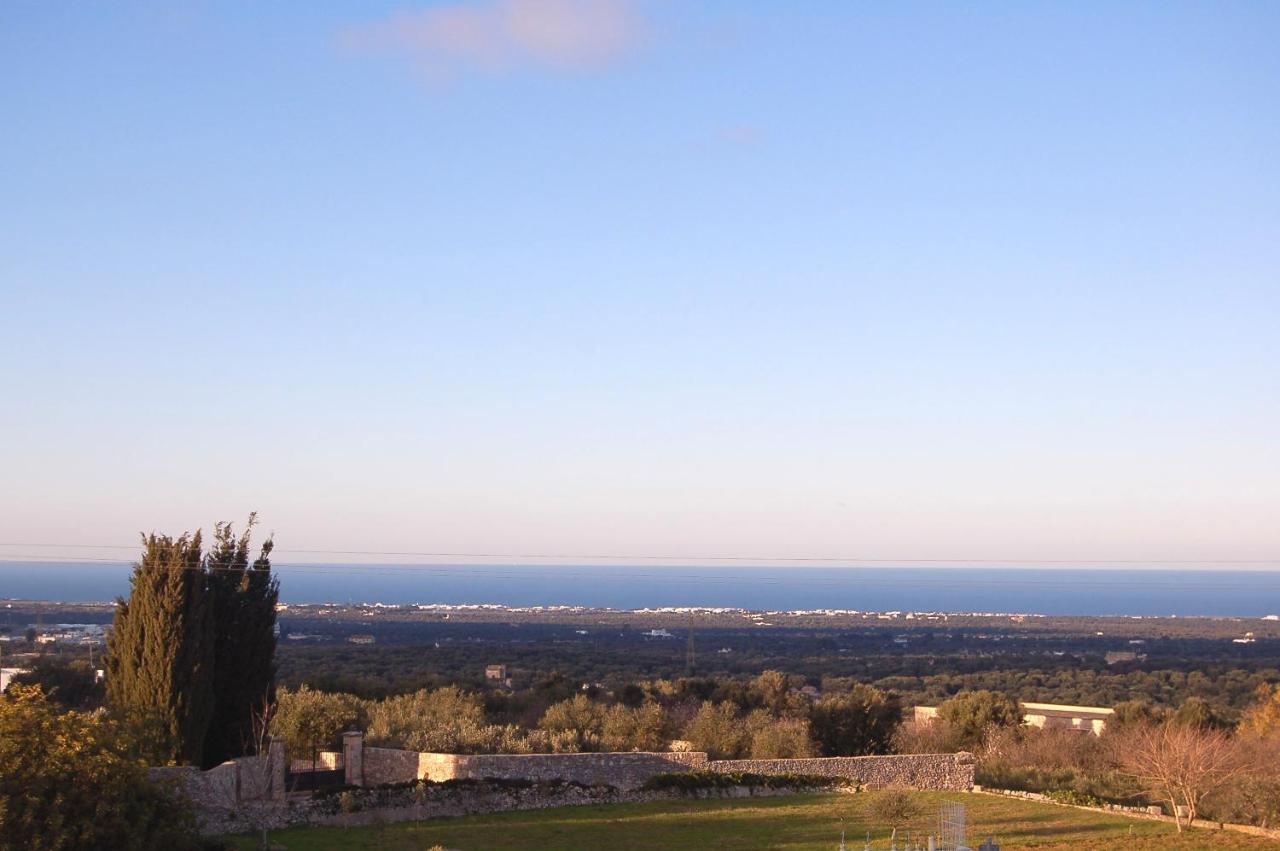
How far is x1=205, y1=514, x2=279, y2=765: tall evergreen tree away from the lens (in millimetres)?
27109

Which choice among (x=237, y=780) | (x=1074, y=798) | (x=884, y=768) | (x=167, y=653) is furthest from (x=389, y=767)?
(x=1074, y=798)

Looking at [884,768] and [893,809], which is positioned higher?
[893,809]

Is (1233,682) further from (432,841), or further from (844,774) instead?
(432,841)

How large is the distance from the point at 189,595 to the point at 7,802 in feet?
29.2

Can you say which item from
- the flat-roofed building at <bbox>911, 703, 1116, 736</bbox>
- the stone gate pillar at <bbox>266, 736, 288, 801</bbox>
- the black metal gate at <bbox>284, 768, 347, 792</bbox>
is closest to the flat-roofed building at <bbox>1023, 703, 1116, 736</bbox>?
the flat-roofed building at <bbox>911, 703, 1116, 736</bbox>

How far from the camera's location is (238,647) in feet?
90.7

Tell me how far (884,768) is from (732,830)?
892 cm

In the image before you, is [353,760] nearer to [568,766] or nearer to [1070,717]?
[568,766]

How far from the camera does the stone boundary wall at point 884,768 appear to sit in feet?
102

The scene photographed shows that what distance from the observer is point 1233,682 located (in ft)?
216

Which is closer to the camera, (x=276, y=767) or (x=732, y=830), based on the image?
(x=276, y=767)

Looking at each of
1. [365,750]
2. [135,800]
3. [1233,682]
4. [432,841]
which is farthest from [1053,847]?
[1233,682]

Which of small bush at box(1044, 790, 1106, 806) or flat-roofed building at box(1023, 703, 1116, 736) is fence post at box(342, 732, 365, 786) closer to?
small bush at box(1044, 790, 1106, 806)

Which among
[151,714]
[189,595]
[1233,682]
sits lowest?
[1233,682]
